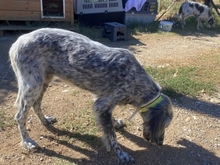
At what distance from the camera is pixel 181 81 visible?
562 centimetres

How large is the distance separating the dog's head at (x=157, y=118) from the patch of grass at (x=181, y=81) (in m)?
1.65

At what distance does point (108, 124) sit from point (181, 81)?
241cm

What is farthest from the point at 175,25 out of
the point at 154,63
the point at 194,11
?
the point at 154,63

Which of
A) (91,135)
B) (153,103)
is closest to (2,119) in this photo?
(91,135)

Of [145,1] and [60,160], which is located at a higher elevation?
[145,1]

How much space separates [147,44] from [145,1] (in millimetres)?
1960

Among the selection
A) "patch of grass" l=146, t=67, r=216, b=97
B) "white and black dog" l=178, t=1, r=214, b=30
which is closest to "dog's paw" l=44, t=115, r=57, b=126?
"patch of grass" l=146, t=67, r=216, b=97

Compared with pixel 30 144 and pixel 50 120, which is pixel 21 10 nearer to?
pixel 50 120

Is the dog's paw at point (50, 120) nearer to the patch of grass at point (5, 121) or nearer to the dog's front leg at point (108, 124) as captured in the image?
the patch of grass at point (5, 121)

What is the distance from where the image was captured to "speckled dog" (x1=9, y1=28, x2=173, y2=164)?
3531 millimetres

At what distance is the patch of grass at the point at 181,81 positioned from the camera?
532 centimetres

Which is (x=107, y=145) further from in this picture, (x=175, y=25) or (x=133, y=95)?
(x=175, y=25)

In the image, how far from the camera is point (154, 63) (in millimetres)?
6578

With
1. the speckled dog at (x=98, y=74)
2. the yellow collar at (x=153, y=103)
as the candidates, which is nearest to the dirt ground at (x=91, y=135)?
the speckled dog at (x=98, y=74)
